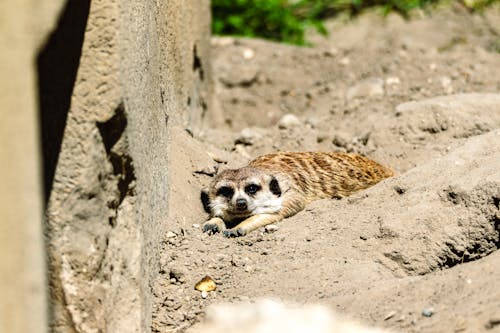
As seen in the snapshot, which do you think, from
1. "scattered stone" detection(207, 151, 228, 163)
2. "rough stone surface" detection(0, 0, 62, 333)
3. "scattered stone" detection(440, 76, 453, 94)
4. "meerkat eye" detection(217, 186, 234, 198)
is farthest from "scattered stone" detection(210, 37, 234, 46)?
"rough stone surface" detection(0, 0, 62, 333)

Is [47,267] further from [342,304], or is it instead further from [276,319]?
[342,304]

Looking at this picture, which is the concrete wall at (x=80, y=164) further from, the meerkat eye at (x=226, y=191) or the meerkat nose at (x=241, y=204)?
the meerkat nose at (x=241, y=204)

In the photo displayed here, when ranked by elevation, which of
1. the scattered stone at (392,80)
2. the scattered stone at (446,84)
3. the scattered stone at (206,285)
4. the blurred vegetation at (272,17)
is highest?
the blurred vegetation at (272,17)

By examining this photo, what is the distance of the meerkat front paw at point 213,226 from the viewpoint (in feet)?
13.4

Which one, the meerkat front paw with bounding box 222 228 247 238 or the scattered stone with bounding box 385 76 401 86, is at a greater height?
the scattered stone with bounding box 385 76 401 86

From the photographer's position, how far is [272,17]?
7977mm

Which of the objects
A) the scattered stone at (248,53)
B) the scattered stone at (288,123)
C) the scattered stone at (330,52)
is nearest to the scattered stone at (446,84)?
the scattered stone at (288,123)

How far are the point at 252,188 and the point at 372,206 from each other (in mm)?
714

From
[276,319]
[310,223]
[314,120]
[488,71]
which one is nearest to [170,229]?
[310,223]

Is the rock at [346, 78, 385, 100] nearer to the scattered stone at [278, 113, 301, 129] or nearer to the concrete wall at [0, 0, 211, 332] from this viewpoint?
the scattered stone at [278, 113, 301, 129]

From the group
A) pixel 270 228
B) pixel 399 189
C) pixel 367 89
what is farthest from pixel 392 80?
pixel 270 228

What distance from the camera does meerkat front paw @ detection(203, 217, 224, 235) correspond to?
13.4 feet

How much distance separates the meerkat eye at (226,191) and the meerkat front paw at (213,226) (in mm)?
161

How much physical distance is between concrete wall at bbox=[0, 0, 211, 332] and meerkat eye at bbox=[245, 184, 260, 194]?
1.18 metres
